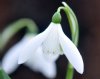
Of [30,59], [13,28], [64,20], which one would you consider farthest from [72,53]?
[64,20]

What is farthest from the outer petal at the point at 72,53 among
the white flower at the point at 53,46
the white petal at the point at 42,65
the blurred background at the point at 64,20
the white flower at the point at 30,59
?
the blurred background at the point at 64,20

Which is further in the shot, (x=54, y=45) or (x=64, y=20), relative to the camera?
(x=64, y=20)

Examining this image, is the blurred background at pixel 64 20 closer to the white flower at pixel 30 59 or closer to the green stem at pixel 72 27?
the white flower at pixel 30 59

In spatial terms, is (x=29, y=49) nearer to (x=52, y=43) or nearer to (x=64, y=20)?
(x=52, y=43)

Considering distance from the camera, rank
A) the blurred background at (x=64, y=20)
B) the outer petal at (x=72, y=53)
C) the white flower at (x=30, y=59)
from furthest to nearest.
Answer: the blurred background at (x=64, y=20) → the white flower at (x=30, y=59) → the outer petal at (x=72, y=53)

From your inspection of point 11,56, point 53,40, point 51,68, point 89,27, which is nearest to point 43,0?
point 89,27

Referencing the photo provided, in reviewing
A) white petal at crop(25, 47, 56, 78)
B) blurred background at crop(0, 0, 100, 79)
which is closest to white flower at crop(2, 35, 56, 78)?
white petal at crop(25, 47, 56, 78)

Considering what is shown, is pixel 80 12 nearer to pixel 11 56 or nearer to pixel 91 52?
pixel 91 52
